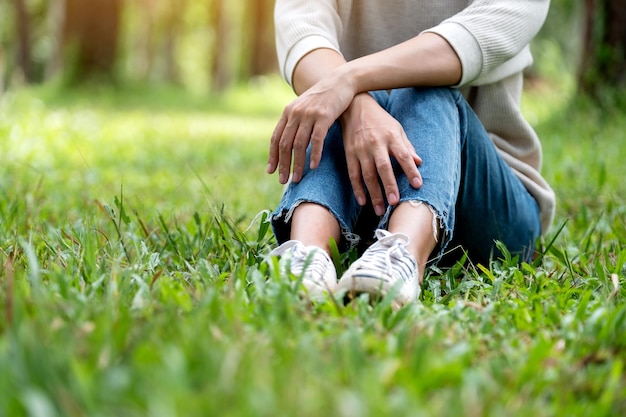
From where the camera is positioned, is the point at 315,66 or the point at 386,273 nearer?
the point at 386,273

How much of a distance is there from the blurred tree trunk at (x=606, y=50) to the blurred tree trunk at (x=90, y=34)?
21.1ft

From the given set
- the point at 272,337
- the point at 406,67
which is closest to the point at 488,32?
the point at 406,67

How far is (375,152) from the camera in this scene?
1770mm

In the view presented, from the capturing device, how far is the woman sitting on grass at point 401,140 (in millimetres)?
1707

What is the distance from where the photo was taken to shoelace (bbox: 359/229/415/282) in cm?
153

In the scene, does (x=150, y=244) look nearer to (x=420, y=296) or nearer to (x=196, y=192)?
(x=420, y=296)

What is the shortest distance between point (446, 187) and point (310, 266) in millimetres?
407

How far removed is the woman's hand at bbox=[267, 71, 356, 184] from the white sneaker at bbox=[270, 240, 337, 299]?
26 centimetres

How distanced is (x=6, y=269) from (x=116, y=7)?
926 centimetres

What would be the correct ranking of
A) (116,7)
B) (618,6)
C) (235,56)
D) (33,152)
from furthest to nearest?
→ (235,56), (116,7), (618,6), (33,152)

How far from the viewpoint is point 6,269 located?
1.63m

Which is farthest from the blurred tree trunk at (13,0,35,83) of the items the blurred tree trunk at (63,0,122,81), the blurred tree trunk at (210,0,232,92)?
the blurred tree trunk at (63,0,122,81)

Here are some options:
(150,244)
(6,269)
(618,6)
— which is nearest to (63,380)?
(6,269)

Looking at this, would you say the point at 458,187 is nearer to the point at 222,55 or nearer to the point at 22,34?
the point at 222,55
